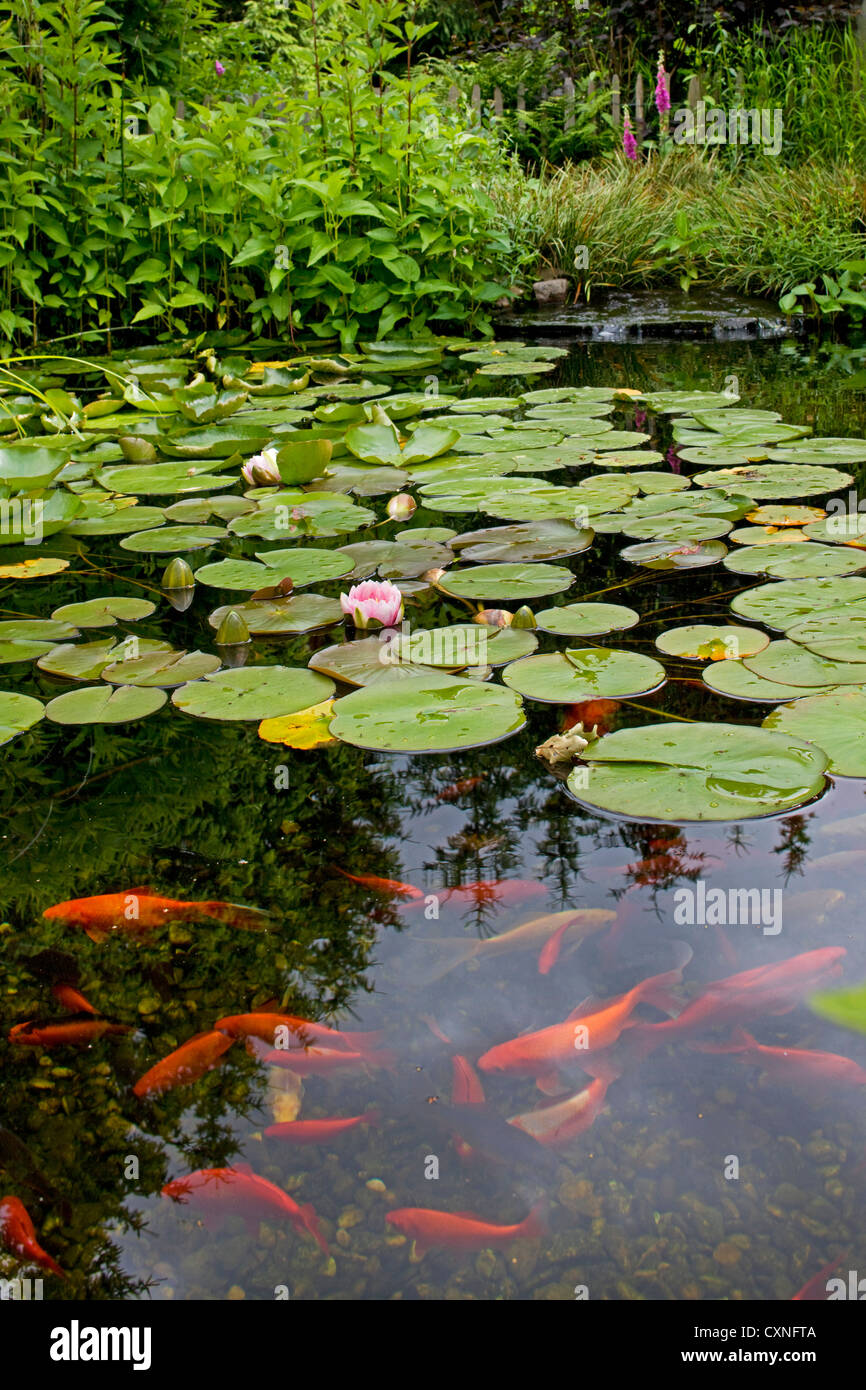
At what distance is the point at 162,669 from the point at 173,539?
2.65ft

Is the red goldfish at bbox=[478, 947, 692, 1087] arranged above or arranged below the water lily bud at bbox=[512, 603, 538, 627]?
below

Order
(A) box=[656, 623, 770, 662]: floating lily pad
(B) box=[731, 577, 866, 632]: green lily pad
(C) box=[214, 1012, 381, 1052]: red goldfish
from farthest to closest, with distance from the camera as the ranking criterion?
(B) box=[731, 577, 866, 632]: green lily pad, (A) box=[656, 623, 770, 662]: floating lily pad, (C) box=[214, 1012, 381, 1052]: red goldfish

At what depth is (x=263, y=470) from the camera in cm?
302

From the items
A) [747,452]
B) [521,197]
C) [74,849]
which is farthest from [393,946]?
[521,197]

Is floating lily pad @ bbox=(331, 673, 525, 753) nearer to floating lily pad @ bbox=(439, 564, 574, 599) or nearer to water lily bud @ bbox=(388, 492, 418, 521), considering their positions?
floating lily pad @ bbox=(439, 564, 574, 599)

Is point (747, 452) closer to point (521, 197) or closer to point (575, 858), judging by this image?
point (575, 858)

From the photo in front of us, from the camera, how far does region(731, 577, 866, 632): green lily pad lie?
1987 mm

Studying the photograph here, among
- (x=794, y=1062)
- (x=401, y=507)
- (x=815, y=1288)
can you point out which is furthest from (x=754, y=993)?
(x=401, y=507)

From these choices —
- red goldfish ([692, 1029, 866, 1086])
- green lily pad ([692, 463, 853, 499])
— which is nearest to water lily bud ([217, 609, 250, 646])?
red goldfish ([692, 1029, 866, 1086])

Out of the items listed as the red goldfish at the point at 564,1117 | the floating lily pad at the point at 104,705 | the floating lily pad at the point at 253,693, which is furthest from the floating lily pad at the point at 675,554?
the red goldfish at the point at 564,1117

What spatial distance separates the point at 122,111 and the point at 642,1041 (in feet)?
16.4

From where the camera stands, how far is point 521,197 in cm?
624

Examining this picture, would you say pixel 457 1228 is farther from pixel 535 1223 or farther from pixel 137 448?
pixel 137 448

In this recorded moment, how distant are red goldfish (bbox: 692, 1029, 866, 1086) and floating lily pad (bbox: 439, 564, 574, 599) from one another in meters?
1.21
